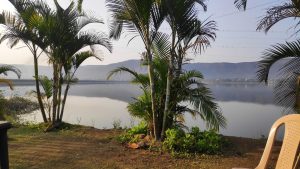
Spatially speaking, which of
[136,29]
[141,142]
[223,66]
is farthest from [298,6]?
[223,66]

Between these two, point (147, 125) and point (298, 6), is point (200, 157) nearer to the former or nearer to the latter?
point (147, 125)

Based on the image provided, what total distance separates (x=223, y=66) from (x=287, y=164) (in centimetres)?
5373

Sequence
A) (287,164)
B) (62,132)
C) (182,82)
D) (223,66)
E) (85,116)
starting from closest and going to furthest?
(287,164), (182,82), (62,132), (85,116), (223,66)

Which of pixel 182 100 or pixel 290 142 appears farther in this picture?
pixel 182 100

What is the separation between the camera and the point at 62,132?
877 centimetres

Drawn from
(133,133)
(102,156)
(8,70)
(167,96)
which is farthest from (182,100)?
(8,70)

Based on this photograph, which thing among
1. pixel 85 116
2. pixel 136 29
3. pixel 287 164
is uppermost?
pixel 136 29

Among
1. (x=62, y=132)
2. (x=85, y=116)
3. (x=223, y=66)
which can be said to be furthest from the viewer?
(x=223, y=66)

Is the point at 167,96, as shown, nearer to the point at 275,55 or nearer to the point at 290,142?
the point at 275,55

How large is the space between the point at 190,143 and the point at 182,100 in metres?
1.08

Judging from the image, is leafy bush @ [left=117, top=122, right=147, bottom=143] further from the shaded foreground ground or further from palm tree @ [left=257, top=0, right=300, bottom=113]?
palm tree @ [left=257, top=0, right=300, bottom=113]

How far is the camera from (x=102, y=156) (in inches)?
242

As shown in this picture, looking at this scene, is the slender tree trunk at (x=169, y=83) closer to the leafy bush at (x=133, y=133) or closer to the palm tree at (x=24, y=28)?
the leafy bush at (x=133, y=133)

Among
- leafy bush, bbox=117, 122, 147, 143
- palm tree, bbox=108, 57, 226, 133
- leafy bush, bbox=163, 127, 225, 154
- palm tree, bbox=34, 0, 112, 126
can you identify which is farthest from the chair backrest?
palm tree, bbox=34, 0, 112, 126
